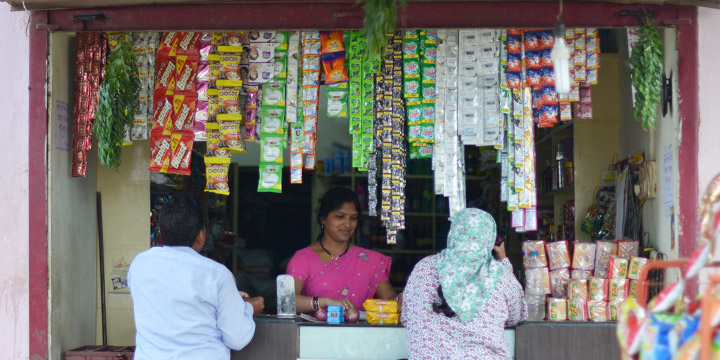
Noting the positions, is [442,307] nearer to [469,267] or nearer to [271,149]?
[469,267]

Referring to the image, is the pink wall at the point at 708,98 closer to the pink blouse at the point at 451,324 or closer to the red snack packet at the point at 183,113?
the pink blouse at the point at 451,324

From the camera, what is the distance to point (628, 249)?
4039 millimetres

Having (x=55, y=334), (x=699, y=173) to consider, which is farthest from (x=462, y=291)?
(x=55, y=334)

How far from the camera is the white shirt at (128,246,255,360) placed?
3352mm

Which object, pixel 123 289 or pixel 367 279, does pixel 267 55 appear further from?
pixel 123 289

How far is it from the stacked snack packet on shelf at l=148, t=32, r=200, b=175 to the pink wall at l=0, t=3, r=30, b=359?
654 millimetres

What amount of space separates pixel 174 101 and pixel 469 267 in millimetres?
1882

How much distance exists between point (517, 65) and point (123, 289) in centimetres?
266

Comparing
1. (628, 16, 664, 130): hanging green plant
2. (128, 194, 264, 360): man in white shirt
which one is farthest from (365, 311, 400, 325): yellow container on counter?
(628, 16, 664, 130): hanging green plant

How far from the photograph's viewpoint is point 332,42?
4066mm

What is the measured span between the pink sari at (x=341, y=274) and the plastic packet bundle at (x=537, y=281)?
0.99 m

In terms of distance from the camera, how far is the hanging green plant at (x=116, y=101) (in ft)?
13.1

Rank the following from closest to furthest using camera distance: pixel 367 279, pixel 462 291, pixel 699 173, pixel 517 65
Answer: pixel 462 291, pixel 699 173, pixel 517 65, pixel 367 279

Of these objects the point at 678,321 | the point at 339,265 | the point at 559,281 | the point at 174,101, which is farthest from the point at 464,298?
the point at 174,101
